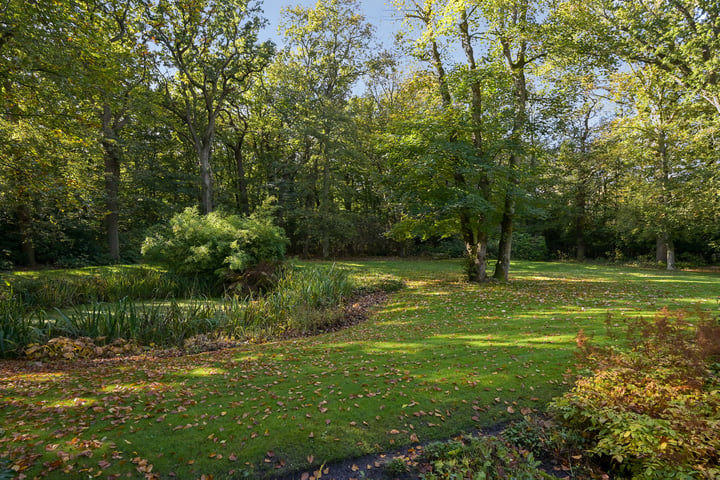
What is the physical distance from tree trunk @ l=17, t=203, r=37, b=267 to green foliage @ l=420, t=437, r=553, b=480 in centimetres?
1714

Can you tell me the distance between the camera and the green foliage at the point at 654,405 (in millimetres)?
2379

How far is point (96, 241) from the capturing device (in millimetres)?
18766

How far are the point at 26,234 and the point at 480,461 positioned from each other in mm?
19454

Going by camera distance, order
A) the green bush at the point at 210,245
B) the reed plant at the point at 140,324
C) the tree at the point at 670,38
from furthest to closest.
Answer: the green bush at the point at 210,245
the tree at the point at 670,38
the reed plant at the point at 140,324

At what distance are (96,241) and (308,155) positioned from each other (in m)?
14.3

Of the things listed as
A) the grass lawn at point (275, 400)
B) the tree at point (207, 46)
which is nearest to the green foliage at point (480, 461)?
the grass lawn at point (275, 400)

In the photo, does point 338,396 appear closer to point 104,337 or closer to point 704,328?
point 704,328

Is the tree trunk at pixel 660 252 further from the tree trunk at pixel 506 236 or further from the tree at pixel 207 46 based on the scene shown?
the tree at pixel 207 46

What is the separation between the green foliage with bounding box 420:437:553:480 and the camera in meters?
2.71

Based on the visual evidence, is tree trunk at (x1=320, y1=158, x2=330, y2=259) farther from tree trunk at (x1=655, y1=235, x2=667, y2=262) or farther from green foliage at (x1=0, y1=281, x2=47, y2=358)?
tree trunk at (x1=655, y1=235, x2=667, y2=262)

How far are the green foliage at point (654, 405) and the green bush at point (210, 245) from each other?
953 centimetres

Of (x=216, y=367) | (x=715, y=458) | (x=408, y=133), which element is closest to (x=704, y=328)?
(x=715, y=458)

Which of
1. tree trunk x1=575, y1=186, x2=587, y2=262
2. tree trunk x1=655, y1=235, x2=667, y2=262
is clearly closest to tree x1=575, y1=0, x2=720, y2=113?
tree trunk x1=655, y1=235, x2=667, y2=262

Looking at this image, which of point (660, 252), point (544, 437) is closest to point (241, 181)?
point (544, 437)
